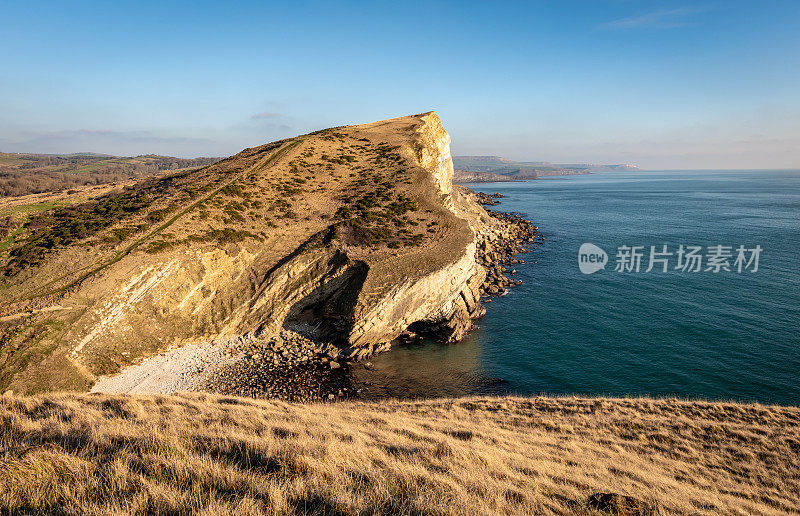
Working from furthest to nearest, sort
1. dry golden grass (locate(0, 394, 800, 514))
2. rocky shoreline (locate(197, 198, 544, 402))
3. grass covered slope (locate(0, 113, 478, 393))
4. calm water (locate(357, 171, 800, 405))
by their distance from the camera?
calm water (locate(357, 171, 800, 405)) → rocky shoreline (locate(197, 198, 544, 402)) → grass covered slope (locate(0, 113, 478, 393)) → dry golden grass (locate(0, 394, 800, 514))

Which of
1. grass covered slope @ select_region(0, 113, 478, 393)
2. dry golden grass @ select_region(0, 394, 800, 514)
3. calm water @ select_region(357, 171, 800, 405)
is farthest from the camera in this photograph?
calm water @ select_region(357, 171, 800, 405)

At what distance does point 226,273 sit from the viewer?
3178 cm

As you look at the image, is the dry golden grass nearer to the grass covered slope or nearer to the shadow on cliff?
the grass covered slope

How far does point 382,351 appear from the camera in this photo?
3100 cm

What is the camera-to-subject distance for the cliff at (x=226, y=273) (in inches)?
945

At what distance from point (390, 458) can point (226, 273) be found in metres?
27.4

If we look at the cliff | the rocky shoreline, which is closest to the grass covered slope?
→ the cliff

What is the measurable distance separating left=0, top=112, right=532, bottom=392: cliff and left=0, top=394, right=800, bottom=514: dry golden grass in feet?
37.0

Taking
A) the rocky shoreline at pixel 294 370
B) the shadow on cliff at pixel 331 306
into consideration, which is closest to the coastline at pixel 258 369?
the rocky shoreline at pixel 294 370

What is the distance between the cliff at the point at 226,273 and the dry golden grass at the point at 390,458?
37.0 feet

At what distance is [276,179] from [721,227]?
8902cm

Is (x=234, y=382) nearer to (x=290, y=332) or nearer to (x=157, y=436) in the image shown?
(x=290, y=332)

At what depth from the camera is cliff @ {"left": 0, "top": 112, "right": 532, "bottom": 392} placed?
24.0 meters

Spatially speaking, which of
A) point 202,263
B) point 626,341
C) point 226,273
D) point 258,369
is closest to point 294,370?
point 258,369
